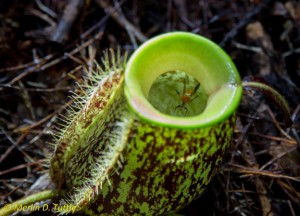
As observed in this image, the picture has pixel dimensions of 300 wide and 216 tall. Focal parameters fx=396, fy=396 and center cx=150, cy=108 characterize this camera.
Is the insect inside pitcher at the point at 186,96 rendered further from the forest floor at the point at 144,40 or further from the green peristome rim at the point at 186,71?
the forest floor at the point at 144,40

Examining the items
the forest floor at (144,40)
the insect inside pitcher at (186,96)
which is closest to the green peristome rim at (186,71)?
the insect inside pitcher at (186,96)

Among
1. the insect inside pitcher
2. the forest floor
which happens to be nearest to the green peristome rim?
the insect inside pitcher

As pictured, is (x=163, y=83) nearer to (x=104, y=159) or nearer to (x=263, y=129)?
(x=104, y=159)

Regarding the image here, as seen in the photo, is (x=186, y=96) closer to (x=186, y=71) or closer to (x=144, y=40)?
(x=186, y=71)

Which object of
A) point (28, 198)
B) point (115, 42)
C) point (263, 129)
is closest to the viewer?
point (28, 198)

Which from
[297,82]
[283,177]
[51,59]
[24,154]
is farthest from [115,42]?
[283,177]

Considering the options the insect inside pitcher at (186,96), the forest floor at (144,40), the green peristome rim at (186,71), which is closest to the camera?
the green peristome rim at (186,71)
